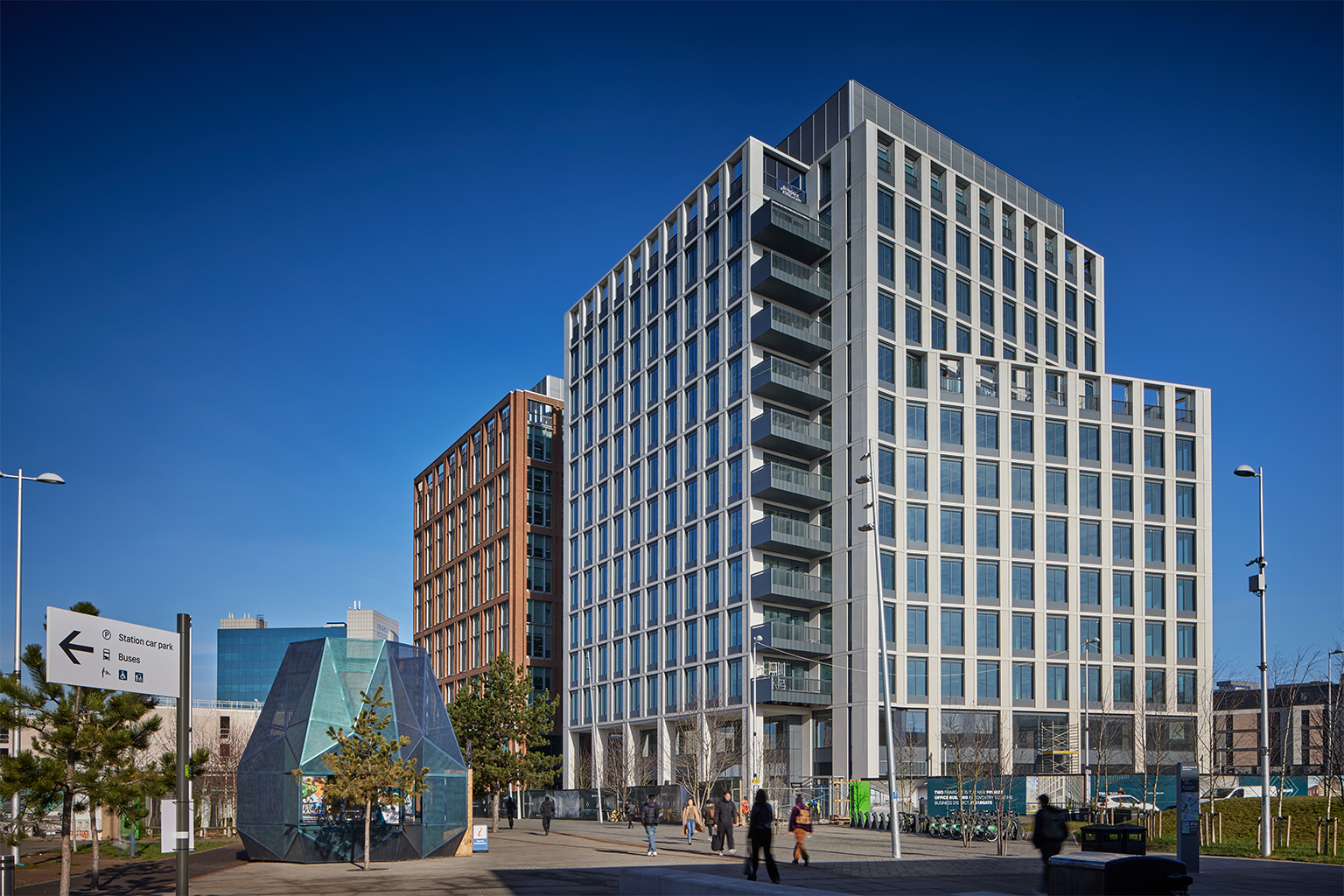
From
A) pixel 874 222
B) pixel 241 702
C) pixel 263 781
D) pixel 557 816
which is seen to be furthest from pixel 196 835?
pixel 241 702

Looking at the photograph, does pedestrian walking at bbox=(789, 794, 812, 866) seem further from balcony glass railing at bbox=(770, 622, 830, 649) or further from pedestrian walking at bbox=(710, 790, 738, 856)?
balcony glass railing at bbox=(770, 622, 830, 649)

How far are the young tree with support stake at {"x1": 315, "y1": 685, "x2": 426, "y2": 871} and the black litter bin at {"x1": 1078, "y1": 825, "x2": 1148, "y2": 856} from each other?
17593 millimetres

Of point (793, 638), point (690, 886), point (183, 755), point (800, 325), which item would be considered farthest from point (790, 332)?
point (183, 755)

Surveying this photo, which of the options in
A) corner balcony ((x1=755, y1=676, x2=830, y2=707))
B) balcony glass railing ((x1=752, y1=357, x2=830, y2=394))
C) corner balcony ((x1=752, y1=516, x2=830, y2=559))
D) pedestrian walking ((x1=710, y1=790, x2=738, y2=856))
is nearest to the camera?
pedestrian walking ((x1=710, y1=790, x2=738, y2=856))

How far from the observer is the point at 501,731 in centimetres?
6481

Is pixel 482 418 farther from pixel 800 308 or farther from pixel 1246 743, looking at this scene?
pixel 1246 743

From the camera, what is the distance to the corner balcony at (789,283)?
63.8 meters

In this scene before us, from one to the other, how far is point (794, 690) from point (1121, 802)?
17432 mm

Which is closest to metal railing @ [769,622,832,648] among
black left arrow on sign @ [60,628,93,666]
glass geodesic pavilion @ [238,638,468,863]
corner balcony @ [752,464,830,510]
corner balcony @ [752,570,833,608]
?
corner balcony @ [752,570,833,608]

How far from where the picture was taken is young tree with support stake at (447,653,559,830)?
206 feet

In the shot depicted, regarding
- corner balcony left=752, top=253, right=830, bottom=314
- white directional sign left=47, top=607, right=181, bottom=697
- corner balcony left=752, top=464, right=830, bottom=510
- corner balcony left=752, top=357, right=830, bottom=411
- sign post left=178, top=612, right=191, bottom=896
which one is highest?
corner balcony left=752, top=253, right=830, bottom=314

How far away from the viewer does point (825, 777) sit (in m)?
60.2

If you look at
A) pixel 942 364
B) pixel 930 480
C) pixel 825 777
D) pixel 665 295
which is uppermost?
pixel 665 295

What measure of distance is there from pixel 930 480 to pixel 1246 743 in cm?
8229
